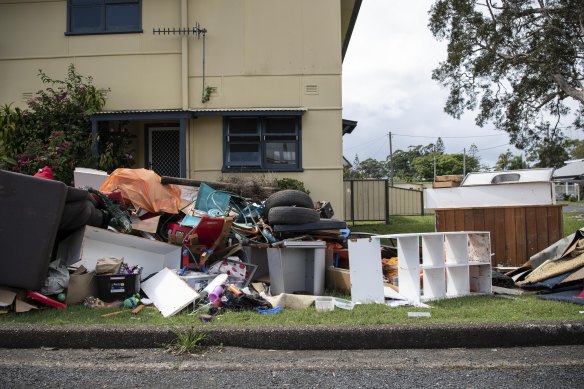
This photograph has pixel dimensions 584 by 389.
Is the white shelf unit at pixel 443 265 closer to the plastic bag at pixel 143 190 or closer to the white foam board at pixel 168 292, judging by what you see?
the white foam board at pixel 168 292

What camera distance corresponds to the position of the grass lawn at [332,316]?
15.8 feet

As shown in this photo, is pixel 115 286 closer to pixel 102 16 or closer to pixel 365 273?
pixel 365 273

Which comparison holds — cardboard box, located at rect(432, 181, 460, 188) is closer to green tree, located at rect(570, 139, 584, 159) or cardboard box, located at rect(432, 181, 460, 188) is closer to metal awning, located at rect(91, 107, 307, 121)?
metal awning, located at rect(91, 107, 307, 121)

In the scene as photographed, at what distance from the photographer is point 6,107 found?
36.6 feet

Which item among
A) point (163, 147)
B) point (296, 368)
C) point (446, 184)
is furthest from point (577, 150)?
point (296, 368)

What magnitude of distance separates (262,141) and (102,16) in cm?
475

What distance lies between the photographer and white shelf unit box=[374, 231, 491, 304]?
19.3 ft

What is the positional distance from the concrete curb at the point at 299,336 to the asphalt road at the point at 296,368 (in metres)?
0.08

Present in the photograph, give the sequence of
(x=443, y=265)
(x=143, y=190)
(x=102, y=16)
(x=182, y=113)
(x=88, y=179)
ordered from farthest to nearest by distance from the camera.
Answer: (x=102, y=16), (x=182, y=113), (x=88, y=179), (x=143, y=190), (x=443, y=265)

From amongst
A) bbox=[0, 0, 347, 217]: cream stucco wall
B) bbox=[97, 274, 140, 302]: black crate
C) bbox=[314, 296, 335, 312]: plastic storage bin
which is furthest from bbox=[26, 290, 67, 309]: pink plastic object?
bbox=[0, 0, 347, 217]: cream stucco wall

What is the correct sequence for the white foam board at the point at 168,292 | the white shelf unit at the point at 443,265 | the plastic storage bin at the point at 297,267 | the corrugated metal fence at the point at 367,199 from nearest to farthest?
1. the white foam board at the point at 168,292
2. the white shelf unit at the point at 443,265
3. the plastic storage bin at the point at 297,267
4. the corrugated metal fence at the point at 367,199

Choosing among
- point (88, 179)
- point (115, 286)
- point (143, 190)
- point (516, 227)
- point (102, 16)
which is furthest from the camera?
point (102, 16)

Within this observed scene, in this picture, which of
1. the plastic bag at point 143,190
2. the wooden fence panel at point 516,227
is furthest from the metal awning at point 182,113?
the wooden fence panel at point 516,227

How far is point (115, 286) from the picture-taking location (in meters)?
5.74
